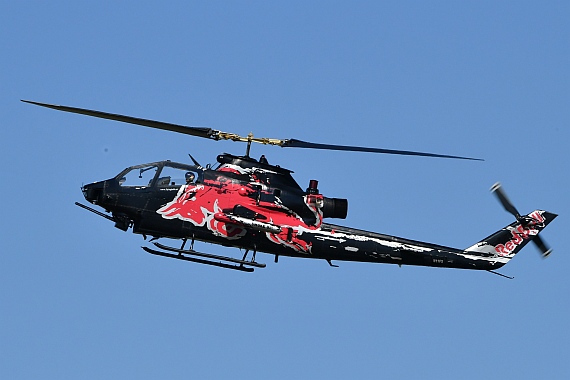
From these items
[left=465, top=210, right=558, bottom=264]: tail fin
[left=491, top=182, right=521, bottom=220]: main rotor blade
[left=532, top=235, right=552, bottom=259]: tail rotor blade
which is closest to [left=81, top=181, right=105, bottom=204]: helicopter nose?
[left=465, top=210, right=558, bottom=264]: tail fin

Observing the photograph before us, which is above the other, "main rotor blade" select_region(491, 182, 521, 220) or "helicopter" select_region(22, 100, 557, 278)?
"main rotor blade" select_region(491, 182, 521, 220)

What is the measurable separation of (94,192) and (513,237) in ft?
29.9

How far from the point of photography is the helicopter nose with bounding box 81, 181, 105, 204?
16109 millimetres

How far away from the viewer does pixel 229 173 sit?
15930 millimetres

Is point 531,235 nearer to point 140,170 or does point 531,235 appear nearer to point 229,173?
point 229,173

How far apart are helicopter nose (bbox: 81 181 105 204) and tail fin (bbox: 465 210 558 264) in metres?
7.91

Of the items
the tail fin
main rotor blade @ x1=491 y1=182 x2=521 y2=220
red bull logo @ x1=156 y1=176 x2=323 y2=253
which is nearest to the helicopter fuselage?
red bull logo @ x1=156 y1=176 x2=323 y2=253

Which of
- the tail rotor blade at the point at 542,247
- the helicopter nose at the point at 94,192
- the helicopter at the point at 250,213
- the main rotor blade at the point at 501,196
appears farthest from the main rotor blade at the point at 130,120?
the tail rotor blade at the point at 542,247

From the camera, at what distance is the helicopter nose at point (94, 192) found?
16109mm

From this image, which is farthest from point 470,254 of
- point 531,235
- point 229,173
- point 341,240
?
point 229,173

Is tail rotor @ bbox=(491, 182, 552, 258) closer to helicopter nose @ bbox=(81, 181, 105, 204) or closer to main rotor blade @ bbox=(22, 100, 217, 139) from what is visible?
main rotor blade @ bbox=(22, 100, 217, 139)

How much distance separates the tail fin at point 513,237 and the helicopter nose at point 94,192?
26.0 feet

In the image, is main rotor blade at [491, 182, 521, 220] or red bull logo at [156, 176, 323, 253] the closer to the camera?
red bull logo at [156, 176, 323, 253]

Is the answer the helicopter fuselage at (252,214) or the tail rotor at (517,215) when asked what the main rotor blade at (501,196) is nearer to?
the tail rotor at (517,215)
